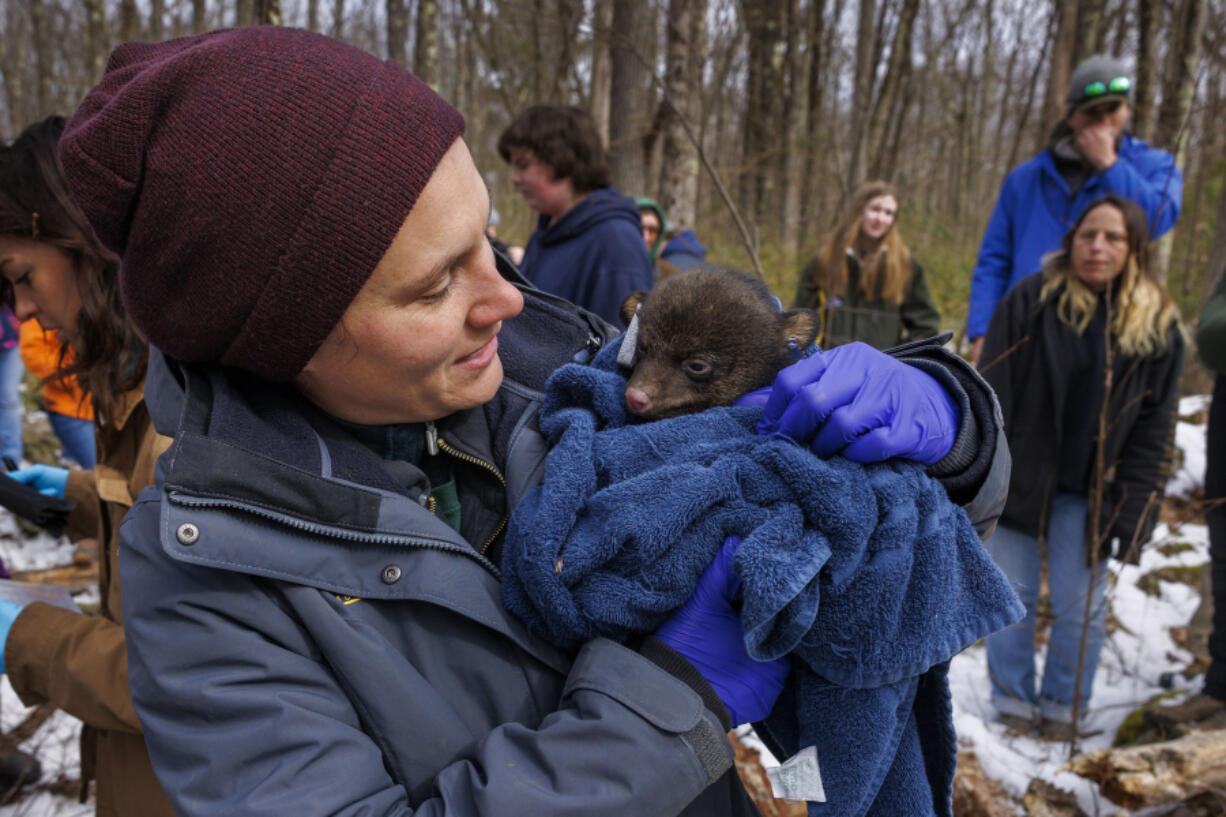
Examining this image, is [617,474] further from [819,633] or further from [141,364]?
[141,364]

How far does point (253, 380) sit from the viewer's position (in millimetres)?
1335

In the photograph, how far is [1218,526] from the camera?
385 centimetres

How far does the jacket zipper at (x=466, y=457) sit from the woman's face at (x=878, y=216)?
16.2ft

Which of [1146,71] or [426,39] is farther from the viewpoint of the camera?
[1146,71]

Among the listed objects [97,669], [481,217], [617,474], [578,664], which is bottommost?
[97,669]

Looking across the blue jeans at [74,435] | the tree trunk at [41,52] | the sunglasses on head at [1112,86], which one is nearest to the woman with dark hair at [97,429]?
the blue jeans at [74,435]

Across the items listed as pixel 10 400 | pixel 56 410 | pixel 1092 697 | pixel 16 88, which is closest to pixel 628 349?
pixel 1092 697

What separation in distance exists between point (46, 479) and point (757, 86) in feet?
49.0

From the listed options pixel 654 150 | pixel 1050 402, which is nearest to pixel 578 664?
pixel 1050 402

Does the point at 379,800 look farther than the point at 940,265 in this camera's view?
No

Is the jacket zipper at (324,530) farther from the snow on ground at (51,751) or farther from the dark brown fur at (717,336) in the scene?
the snow on ground at (51,751)

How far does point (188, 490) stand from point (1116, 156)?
5396mm

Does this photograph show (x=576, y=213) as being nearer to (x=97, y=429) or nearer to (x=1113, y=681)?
(x=97, y=429)

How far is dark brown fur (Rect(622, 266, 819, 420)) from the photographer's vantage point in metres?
1.83
